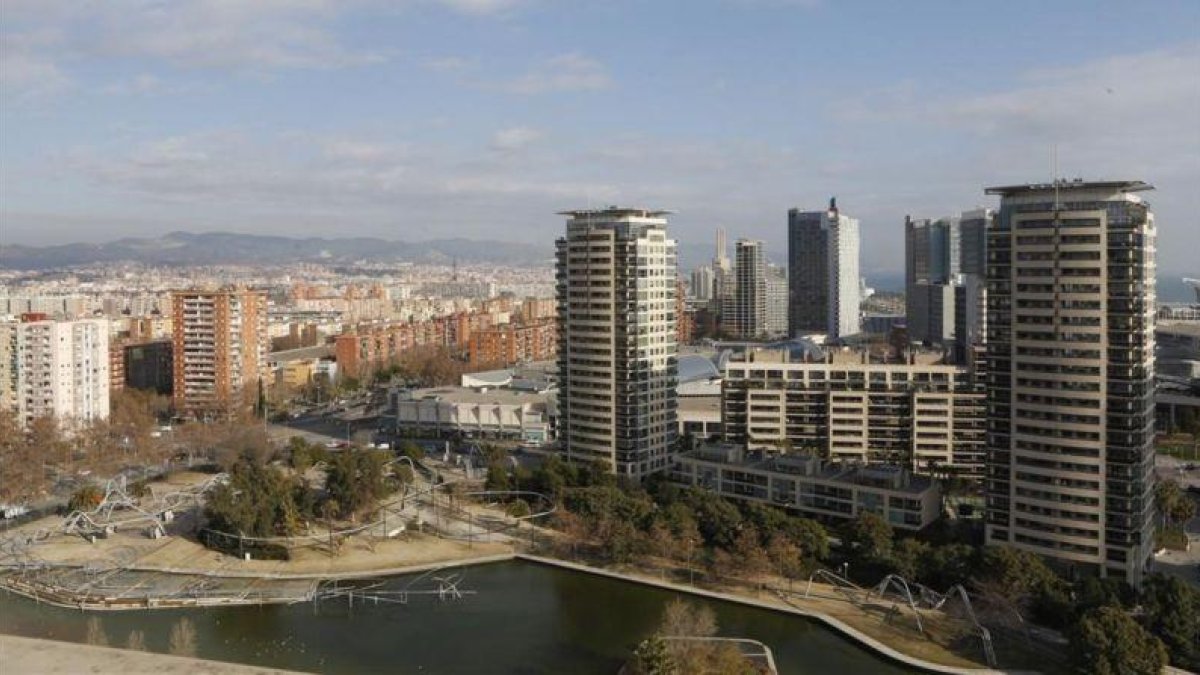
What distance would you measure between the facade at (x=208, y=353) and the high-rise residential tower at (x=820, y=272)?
131 ft

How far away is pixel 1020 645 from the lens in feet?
47.4

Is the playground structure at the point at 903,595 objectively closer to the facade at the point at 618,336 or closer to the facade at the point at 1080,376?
the facade at the point at 1080,376

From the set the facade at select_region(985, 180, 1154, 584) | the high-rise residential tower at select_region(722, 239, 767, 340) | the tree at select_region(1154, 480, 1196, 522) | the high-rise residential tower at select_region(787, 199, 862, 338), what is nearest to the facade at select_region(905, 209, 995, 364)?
the high-rise residential tower at select_region(787, 199, 862, 338)

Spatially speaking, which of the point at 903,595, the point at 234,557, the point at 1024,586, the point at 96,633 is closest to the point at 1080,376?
the point at 1024,586

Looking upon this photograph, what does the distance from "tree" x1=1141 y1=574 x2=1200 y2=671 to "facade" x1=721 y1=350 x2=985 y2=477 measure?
32.1ft

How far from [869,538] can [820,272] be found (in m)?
50.6

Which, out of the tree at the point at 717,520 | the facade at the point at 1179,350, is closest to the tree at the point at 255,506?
the tree at the point at 717,520

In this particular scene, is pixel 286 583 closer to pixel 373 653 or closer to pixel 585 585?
pixel 373 653

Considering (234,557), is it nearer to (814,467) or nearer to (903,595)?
(814,467)

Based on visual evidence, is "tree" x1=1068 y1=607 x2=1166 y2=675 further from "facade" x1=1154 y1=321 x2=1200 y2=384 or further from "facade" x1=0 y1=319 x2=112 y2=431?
"facade" x1=1154 y1=321 x2=1200 y2=384

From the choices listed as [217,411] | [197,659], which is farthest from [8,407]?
[197,659]

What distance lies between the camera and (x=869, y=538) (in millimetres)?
17531

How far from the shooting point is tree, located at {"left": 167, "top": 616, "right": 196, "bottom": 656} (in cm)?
1483

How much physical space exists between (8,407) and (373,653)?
74.4 ft
